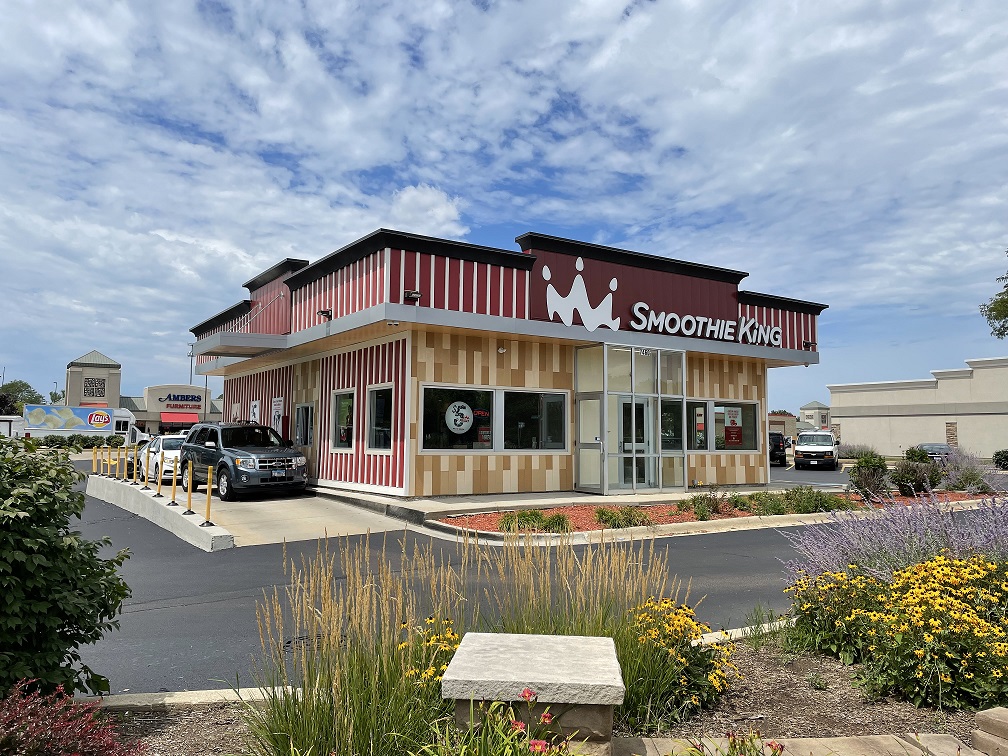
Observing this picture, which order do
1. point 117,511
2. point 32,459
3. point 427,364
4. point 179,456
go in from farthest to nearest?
1. point 179,456
2. point 117,511
3. point 427,364
4. point 32,459

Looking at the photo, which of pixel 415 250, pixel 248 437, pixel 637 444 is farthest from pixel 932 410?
pixel 248 437

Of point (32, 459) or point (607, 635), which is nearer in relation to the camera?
point (32, 459)

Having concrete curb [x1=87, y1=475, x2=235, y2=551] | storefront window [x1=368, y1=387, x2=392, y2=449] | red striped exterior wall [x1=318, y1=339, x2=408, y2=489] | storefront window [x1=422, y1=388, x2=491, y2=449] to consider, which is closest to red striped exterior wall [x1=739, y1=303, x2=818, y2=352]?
storefront window [x1=422, y1=388, x2=491, y2=449]

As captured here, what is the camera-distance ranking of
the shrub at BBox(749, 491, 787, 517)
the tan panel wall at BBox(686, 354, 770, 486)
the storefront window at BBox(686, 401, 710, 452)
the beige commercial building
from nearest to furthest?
the shrub at BBox(749, 491, 787, 517), the storefront window at BBox(686, 401, 710, 452), the tan panel wall at BBox(686, 354, 770, 486), the beige commercial building

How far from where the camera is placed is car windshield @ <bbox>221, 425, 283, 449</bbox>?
18.4 m

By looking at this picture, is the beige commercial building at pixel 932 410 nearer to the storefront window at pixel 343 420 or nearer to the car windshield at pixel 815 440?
the car windshield at pixel 815 440

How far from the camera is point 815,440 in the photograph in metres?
40.2

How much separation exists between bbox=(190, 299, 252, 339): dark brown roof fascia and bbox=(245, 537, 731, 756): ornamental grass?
20523 millimetres

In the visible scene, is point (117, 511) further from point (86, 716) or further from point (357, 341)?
point (86, 716)

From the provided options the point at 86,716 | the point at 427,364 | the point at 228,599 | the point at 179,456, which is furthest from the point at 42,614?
the point at 179,456

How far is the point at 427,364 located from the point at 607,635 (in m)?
12.0

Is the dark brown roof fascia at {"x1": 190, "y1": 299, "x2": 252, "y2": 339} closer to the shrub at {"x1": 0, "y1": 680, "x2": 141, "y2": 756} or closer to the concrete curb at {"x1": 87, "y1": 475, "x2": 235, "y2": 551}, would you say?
the concrete curb at {"x1": 87, "y1": 475, "x2": 235, "y2": 551}

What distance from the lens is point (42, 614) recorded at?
396cm

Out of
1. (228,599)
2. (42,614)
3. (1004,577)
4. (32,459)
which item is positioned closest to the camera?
(42,614)
